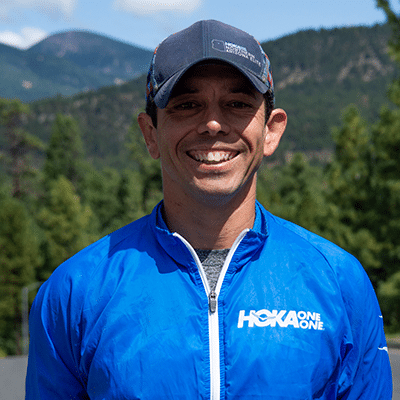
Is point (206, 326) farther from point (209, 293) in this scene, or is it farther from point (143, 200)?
point (143, 200)

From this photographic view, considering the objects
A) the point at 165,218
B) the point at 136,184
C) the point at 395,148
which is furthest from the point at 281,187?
the point at 165,218

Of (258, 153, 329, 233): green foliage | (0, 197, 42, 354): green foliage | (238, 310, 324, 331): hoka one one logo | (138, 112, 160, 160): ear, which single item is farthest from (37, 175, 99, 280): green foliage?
(238, 310, 324, 331): hoka one one logo

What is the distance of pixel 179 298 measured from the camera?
228 centimetres

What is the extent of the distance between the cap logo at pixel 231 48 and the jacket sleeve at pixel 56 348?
4.04ft

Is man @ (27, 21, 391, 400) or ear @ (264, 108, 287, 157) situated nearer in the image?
man @ (27, 21, 391, 400)

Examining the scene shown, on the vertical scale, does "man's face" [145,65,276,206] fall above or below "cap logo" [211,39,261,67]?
below

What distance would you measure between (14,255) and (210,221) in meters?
35.9

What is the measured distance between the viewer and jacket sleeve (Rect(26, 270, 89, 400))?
232cm

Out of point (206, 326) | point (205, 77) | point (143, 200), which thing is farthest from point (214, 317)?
point (143, 200)

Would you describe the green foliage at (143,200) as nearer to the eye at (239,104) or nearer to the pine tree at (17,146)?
the pine tree at (17,146)

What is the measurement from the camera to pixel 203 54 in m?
2.23

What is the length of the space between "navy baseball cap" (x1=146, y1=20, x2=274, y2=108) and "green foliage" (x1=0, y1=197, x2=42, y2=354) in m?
35.2

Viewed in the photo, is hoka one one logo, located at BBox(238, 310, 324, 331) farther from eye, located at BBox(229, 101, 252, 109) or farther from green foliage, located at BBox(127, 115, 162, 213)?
green foliage, located at BBox(127, 115, 162, 213)

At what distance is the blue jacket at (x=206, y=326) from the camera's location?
7.14 ft
